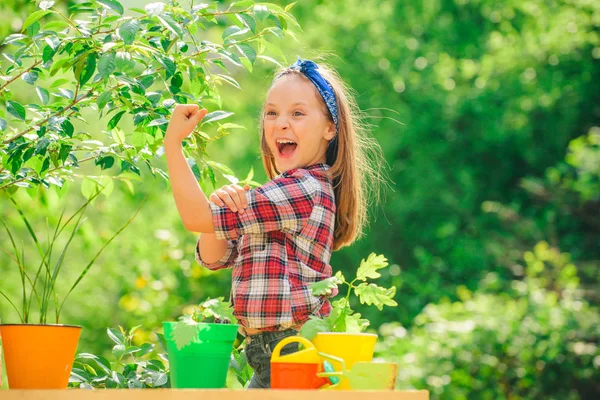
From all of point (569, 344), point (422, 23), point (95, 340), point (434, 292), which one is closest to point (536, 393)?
point (569, 344)

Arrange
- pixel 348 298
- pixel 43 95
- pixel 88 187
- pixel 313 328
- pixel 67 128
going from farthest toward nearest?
pixel 88 187 < pixel 43 95 < pixel 67 128 < pixel 348 298 < pixel 313 328

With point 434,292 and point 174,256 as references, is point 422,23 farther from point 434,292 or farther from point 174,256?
point 174,256

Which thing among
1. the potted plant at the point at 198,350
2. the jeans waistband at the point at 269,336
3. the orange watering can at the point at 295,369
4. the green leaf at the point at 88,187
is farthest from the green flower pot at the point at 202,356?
the green leaf at the point at 88,187

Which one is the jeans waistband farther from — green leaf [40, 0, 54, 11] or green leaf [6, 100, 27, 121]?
green leaf [40, 0, 54, 11]

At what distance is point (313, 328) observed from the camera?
1.61 metres

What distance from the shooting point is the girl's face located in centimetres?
198

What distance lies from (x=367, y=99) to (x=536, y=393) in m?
3.44

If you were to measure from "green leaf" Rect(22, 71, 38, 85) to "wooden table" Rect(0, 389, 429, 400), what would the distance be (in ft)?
2.83

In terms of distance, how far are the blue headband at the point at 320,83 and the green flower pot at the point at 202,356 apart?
2.38ft

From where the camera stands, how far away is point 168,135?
5.45ft

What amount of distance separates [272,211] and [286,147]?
11.7 inches

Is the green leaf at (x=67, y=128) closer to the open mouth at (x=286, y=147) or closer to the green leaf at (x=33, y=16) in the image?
the green leaf at (x=33, y=16)

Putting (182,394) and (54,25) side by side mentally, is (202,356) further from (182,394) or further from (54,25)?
(54,25)

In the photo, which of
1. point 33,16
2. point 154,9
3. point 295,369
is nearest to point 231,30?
point 154,9
